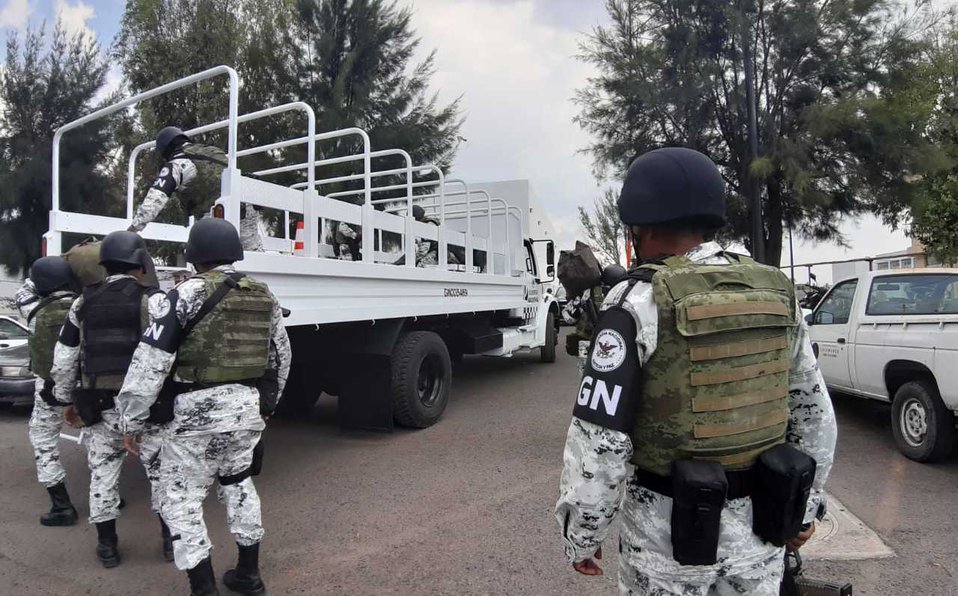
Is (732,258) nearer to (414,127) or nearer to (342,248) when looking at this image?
(342,248)

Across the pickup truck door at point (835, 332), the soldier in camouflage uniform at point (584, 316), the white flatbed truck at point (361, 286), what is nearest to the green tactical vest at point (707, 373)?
the white flatbed truck at point (361, 286)

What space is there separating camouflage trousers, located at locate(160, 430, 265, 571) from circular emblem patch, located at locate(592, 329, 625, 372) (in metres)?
2.03

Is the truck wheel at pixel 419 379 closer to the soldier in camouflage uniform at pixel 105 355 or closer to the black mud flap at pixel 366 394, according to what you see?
the black mud flap at pixel 366 394

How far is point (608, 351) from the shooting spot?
1.46 m

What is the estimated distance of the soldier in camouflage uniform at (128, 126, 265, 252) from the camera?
372 cm

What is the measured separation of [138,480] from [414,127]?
37.1 feet

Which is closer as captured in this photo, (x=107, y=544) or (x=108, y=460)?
(x=107, y=544)

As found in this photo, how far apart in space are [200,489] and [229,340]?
72 cm

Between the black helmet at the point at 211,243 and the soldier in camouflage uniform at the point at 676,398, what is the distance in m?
2.09

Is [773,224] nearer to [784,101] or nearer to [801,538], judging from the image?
[784,101]

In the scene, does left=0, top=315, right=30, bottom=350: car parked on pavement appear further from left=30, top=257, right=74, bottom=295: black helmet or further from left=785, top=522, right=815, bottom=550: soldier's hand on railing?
left=785, top=522, right=815, bottom=550: soldier's hand on railing

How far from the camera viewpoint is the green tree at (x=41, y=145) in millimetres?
12609

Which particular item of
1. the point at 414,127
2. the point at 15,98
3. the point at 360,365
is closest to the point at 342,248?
the point at 360,365

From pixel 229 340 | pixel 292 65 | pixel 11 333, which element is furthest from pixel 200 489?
pixel 292 65
